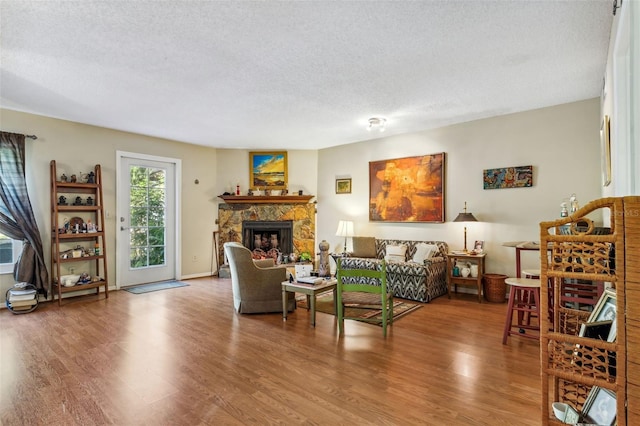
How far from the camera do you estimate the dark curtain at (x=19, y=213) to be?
4.34 m

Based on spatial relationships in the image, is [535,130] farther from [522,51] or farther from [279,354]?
[279,354]

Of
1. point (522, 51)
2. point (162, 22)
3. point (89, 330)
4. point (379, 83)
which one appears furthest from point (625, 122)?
point (89, 330)

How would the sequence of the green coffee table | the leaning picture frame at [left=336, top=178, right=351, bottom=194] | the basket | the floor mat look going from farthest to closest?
the leaning picture frame at [left=336, top=178, right=351, bottom=194] < the floor mat < the basket < the green coffee table

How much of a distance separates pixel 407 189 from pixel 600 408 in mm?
4738

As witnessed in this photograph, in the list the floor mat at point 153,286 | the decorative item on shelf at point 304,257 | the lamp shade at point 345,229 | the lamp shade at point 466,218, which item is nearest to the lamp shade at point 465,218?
the lamp shade at point 466,218

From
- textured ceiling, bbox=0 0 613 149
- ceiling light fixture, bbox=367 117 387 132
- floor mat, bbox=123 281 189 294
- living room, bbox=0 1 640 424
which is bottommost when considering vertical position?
floor mat, bbox=123 281 189 294

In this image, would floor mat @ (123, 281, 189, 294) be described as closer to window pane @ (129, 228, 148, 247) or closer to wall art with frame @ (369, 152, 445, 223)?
window pane @ (129, 228, 148, 247)

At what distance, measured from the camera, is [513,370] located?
254cm

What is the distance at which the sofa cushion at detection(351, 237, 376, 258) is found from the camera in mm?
5977

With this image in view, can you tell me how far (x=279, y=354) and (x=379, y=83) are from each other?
292 cm

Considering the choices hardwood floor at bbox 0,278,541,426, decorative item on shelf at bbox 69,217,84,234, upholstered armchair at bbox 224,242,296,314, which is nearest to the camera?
hardwood floor at bbox 0,278,541,426

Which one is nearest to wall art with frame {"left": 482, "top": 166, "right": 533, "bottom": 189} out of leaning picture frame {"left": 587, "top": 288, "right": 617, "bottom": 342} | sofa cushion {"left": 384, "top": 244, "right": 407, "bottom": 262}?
sofa cushion {"left": 384, "top": 244, "right": 407, "bottom": 262}

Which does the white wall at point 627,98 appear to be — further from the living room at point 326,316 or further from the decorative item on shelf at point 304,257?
the decorative item on shelf at point 304,257

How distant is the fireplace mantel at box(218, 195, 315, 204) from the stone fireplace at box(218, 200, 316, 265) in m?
0.03
